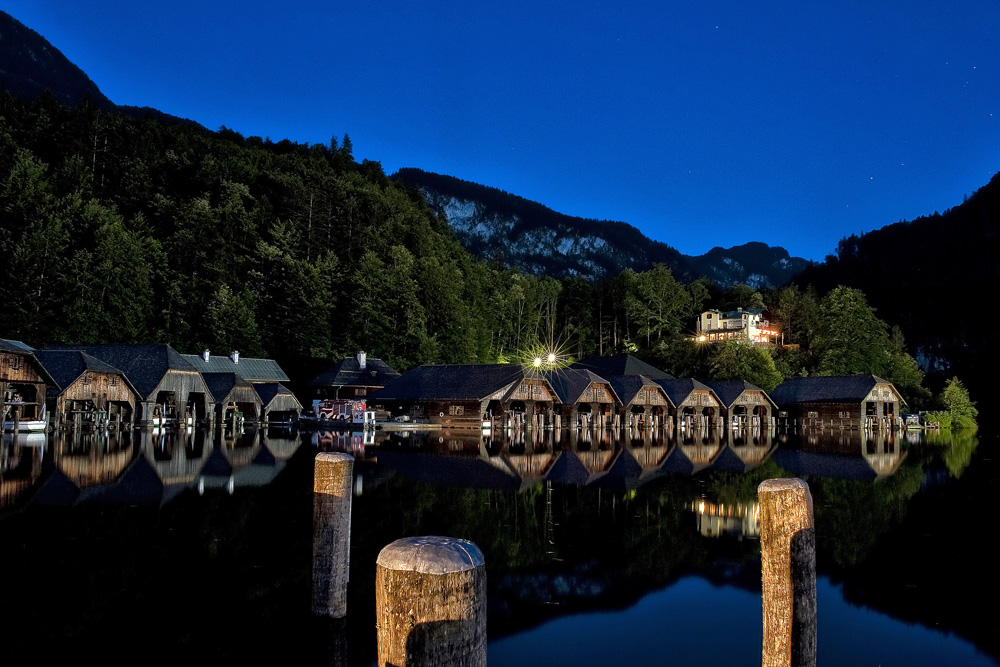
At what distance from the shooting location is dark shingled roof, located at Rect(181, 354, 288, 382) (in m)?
62.9

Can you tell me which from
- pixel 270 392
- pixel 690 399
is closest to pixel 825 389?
pixel 690 399

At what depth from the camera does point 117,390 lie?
1754 inches

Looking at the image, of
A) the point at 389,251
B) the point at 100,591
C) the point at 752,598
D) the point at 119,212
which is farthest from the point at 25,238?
the point at 752,598

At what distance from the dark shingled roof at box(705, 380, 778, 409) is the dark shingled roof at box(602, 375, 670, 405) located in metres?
7.50

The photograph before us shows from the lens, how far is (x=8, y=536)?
11734 mm

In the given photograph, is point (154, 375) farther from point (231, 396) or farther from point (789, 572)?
point (789, 572)

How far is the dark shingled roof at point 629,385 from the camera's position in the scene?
59.5 m

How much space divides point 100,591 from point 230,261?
72.7m

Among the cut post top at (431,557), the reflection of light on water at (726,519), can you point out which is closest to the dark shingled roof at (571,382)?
the reflection of light on water at (726,519)

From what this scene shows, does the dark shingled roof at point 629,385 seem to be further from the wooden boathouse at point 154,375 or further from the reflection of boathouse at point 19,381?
the reflection of boathouse at point 19,381

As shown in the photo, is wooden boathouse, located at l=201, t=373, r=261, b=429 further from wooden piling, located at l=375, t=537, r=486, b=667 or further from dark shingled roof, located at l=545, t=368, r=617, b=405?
wooden piling, located at l=375, t=537, r=486, b=667

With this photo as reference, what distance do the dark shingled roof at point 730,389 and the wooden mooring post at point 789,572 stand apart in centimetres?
6119

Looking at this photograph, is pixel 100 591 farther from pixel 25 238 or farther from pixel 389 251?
pixel 389 251

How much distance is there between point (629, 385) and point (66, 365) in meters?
41.8
